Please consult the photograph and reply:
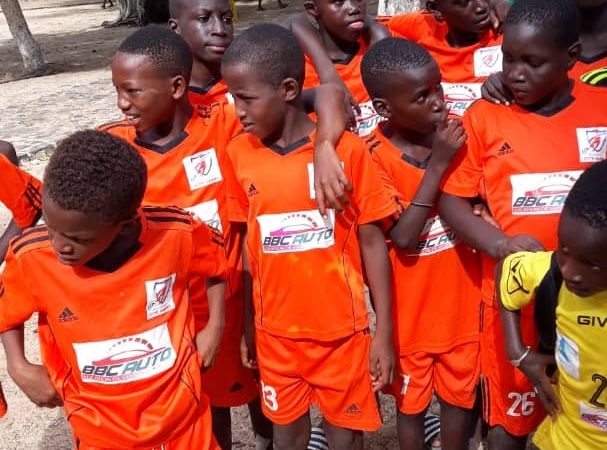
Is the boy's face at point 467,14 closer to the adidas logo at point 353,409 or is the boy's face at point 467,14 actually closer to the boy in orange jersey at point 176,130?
the boy in orange jersey at point 176,130

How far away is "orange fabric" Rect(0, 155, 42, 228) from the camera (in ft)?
8.45

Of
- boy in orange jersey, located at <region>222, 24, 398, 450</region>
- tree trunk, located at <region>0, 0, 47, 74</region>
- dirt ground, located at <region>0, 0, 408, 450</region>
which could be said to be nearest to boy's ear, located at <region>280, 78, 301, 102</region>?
boy in orange jersey, located at <region>222, 24, 398, 450</region>

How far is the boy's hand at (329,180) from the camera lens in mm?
2193

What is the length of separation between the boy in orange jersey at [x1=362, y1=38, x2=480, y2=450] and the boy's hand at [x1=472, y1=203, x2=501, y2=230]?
0.14 m

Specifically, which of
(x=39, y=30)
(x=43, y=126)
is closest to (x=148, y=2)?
(x=39, y=30)

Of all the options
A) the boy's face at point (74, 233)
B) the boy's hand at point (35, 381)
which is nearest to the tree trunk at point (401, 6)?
the boy's face at point (74, 233)

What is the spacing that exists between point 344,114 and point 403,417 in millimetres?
1175

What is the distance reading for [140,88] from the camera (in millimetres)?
2516

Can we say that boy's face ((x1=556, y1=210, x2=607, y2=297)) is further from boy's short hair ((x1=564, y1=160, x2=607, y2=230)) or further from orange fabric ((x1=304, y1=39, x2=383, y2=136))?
orange fabric ((x1=304, y1=39, x2=383, y2=136))

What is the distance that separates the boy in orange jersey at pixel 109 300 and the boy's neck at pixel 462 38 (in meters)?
1.53

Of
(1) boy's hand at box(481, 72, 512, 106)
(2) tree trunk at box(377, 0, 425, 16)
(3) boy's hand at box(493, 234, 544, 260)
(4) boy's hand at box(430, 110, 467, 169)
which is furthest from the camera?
(2) tree trunk at box(377, 0, 425, 16)

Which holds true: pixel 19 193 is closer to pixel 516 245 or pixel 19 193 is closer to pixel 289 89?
pixel 289 89

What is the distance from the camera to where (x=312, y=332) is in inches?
94.2

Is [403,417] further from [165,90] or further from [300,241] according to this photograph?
[165,90]
